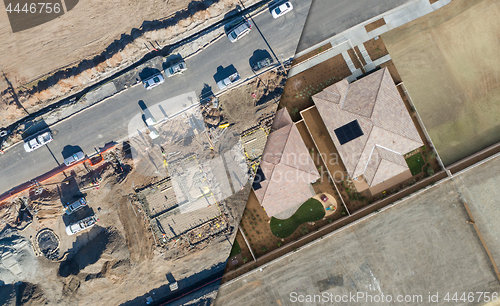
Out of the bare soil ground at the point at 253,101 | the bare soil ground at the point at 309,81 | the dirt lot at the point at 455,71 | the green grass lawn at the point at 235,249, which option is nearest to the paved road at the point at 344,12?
the dirt lot at the point at 455,71

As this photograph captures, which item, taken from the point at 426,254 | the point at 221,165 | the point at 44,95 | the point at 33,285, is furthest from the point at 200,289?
the point at 44,95

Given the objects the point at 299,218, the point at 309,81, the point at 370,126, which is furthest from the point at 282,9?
the point at 299,218

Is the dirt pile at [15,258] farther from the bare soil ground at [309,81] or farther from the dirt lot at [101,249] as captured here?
the bare soil ground at [309,81]

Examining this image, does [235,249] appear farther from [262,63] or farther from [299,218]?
[262,63]

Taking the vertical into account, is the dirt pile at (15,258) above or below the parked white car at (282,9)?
below

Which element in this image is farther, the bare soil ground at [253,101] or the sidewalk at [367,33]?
the bare soil ground at [253,101]
